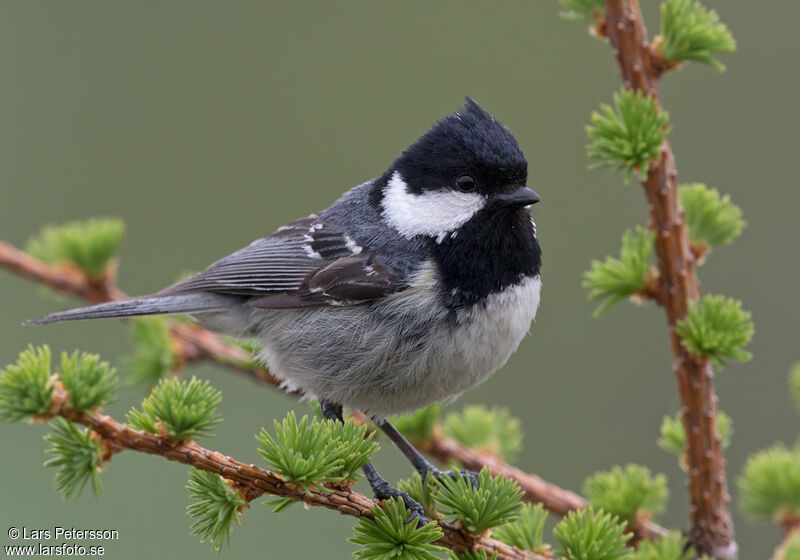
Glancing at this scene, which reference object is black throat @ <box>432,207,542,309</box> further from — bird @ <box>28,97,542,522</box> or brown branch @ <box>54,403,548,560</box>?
brown branch @ <box>54,403,548,560</box>

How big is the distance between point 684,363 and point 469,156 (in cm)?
76

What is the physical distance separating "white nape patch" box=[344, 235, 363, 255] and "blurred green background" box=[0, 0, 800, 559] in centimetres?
102

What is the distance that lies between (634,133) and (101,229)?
1.46m

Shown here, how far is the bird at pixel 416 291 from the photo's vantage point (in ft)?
6.87

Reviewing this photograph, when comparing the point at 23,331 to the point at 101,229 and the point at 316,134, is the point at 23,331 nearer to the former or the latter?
the point at 101,229

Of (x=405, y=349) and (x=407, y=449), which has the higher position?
(x=405, y=349)

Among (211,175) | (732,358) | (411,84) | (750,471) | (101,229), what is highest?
(411,84)

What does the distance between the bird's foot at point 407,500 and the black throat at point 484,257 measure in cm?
52

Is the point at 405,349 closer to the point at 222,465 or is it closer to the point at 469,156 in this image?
the point at 469,156

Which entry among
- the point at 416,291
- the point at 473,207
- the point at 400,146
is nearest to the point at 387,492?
the point at 416,291

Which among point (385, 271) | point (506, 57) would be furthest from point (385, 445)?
point (506, 57)

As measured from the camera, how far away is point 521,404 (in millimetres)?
3721

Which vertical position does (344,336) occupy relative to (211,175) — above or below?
below

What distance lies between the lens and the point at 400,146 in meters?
4.04
